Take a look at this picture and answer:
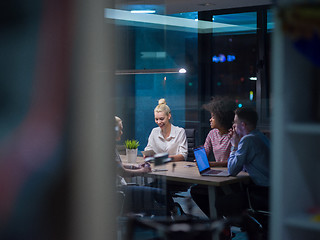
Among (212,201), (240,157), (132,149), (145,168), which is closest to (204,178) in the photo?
(212,201)

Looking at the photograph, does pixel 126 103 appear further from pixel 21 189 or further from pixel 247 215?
pixel 247 215

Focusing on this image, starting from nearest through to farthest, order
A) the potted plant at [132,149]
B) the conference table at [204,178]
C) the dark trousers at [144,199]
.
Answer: the potted plant at [132,149] → the dark trousers at [144,199] → the conference table at [204,178]

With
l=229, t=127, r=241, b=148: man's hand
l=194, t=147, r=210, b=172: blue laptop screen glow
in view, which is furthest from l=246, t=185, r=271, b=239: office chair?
l=229, t=127, r=241, b=148: man's hand

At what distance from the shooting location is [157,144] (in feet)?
11.6

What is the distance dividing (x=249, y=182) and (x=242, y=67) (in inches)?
119

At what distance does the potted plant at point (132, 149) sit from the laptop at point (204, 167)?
82cm

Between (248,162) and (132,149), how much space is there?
1104 millimetres

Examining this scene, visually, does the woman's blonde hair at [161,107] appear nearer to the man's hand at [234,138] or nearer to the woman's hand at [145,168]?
the woman's hand at [145,168]

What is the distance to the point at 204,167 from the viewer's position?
4008 mm

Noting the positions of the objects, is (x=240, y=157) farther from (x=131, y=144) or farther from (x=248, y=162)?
(x=131, y=144)

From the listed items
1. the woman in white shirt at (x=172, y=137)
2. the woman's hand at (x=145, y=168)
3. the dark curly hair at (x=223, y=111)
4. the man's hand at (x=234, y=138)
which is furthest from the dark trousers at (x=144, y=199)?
the dark curly hair at (x=223, y=111)

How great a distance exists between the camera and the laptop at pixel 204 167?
388 cm

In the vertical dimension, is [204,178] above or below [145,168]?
below

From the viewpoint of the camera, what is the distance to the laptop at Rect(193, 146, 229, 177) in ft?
12.7
